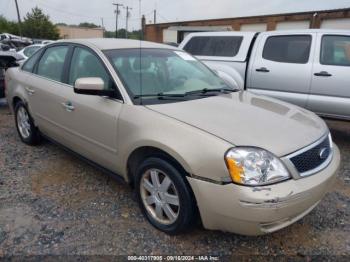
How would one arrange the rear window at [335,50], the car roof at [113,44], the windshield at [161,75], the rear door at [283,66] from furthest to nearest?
the rear door at [283,66], the rear window at [335,50], the car roof at [113,44], the windshield at [161,75]

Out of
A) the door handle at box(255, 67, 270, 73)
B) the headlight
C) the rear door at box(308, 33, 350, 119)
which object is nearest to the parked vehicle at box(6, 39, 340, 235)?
the headlight

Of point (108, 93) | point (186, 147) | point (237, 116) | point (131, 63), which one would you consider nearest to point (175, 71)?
point (131, 63)

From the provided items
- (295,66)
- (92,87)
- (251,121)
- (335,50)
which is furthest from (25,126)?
(335,50)

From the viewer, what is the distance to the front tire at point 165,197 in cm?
238

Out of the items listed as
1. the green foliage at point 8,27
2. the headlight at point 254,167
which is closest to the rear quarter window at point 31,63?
the headlight at point 254,167

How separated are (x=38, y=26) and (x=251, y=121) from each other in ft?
187

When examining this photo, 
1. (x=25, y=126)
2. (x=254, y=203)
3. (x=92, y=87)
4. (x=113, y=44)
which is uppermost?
(x=113, y=44)

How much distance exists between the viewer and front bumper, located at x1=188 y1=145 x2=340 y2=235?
207cm

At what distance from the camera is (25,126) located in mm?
4664

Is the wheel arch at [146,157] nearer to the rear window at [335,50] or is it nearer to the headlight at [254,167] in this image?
the headlight at [254,167]

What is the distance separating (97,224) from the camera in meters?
2.82

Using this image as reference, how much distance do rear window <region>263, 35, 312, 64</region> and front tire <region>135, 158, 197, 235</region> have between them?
3.71m

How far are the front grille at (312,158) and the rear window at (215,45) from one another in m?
3.69

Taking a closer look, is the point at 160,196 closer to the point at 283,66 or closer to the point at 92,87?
the point at 92,87
